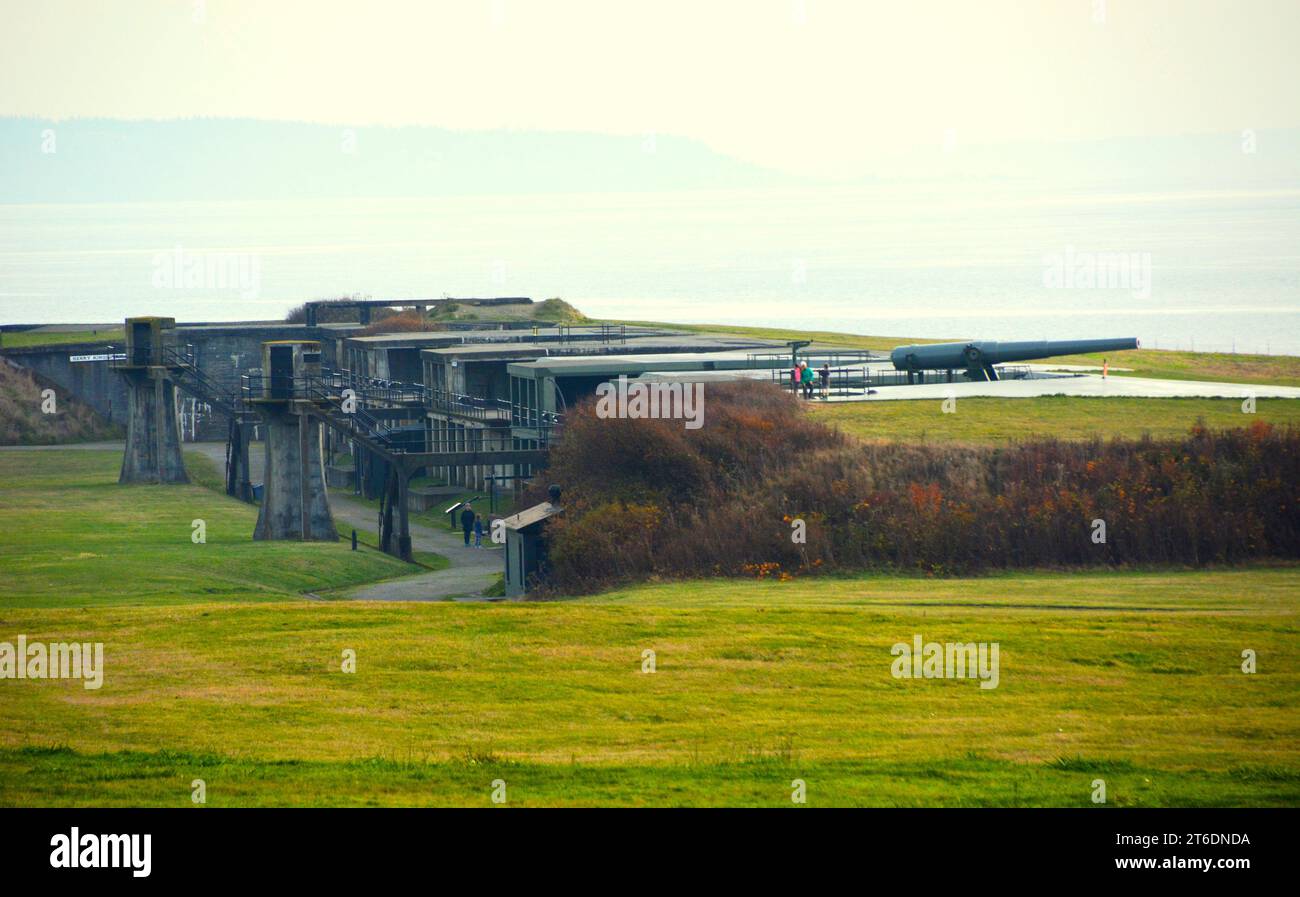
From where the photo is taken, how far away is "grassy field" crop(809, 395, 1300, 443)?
48094 mm

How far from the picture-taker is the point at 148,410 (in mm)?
67688

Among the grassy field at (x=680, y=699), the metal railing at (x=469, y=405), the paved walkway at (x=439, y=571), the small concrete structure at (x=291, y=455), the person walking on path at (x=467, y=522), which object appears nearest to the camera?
the grassy field at (x=680, y=699)

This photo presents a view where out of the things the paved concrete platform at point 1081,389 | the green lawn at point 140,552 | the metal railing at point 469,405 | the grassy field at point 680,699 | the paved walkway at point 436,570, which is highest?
the paved concrete platform at point 1081,389

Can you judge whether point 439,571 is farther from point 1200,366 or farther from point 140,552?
point 1200,366

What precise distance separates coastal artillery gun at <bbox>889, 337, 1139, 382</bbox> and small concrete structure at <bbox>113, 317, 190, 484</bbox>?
28886mm

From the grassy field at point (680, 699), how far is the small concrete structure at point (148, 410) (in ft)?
99.7

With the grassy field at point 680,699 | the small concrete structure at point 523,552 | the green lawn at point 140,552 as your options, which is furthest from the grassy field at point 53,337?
the grassy field at point 680,699

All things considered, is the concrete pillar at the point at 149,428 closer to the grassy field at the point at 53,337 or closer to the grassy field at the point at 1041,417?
the grassy field at the point at 53,337

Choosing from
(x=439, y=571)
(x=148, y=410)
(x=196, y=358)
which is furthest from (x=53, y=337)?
(x=439, y=571)

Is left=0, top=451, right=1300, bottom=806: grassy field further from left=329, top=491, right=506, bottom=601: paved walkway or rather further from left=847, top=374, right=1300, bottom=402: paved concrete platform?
left=847, top=374, right=1300, bottom=402: paved concrete platform

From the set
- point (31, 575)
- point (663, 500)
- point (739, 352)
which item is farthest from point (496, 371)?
point (31, 575)

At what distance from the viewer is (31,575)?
39.7 m

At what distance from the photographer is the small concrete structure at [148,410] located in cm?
6738

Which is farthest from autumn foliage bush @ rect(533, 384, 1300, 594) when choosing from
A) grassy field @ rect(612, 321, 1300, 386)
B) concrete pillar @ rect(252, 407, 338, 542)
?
grassy field @ rect(612, 321, 1300, 386)
